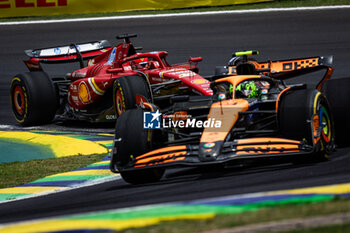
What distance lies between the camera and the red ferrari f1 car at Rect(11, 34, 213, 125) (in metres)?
11.3

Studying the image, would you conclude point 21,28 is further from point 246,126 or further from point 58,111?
point 246,126

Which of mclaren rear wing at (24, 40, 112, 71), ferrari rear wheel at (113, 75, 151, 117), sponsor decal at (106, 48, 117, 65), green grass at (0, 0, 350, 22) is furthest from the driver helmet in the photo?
green grass at (0, 0, 350, 22)

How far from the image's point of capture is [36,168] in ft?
29.7

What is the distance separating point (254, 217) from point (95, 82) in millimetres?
8144

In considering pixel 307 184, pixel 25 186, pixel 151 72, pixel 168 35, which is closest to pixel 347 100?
pixel 307 184

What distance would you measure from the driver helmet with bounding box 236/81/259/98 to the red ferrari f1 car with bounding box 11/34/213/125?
7.76 feet

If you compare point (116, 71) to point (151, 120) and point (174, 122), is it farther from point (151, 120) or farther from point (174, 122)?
point (151, 120)

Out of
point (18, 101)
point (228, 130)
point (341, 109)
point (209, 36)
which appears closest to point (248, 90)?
point (341, 109)

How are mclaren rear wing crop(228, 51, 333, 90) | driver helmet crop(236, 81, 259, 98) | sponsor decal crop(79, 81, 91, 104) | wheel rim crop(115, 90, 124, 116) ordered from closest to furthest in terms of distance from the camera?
1. driver helmet crop(236, 81, 259, 98)
2. mclaren rear wing crop(228, 51, 333, 90)
3. wheel rim crop(115, 90, 124, 116)
4. sponsor decal crop(79, 81, 91, 104)

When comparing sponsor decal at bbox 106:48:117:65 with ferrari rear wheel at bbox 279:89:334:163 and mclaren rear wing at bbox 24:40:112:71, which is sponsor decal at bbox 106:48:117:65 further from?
ferrari rear wheel at bbox 279:89:334:163

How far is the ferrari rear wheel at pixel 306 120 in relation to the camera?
6957 mm

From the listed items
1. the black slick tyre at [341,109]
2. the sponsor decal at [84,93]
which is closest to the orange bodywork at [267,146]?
the black slick tyre at [341,109]

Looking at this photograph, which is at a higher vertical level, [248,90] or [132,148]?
[248,90]

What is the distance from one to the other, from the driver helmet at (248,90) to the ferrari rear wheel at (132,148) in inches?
53.3
